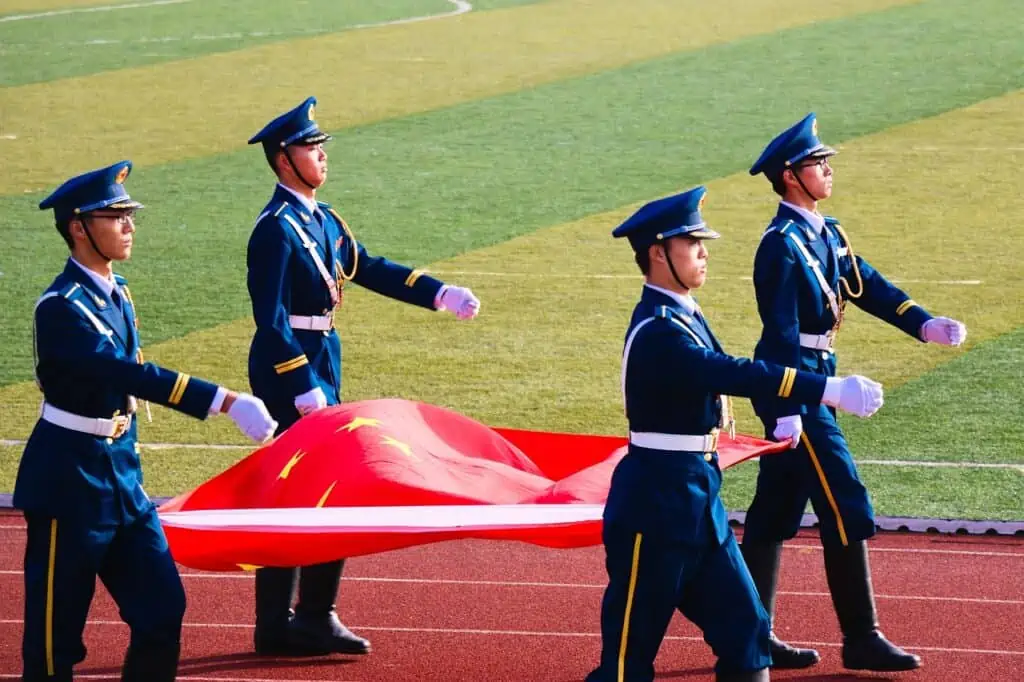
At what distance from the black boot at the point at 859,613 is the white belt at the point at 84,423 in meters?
2.34

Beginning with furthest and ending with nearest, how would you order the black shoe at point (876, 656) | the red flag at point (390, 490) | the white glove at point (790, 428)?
1. the black shoe at point (876, 656)
2. the white glove at point (790, 428)
3. the red flag at point (390, 490)

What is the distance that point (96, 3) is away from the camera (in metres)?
30.8

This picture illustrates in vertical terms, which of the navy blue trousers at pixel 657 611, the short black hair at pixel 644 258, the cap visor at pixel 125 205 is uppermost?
the cap visor at pixel 125 205

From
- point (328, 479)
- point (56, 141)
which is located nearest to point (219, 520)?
point (328, 479)

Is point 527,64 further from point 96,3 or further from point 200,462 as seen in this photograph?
point 200,462

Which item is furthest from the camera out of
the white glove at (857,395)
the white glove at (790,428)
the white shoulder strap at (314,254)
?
the white shoulder strap at (314,254)

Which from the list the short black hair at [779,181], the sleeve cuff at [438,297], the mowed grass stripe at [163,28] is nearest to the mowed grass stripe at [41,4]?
the mowed grass stripe at [163,28]

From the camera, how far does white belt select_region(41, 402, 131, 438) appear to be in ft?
19.0

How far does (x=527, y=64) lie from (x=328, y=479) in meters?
17.6

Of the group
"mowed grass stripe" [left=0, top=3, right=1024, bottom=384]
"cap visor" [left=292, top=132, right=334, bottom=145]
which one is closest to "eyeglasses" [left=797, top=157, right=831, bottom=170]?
"cap visor" [left=292, top=132, right=334, bottom=145]

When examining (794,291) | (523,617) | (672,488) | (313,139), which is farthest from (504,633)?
(313,139)

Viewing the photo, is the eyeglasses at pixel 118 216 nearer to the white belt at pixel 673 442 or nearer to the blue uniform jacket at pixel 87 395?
the blue uniform jacket at pixel 87 395

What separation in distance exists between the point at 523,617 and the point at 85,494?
2106mm

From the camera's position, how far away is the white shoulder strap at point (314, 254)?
23.3 ft
